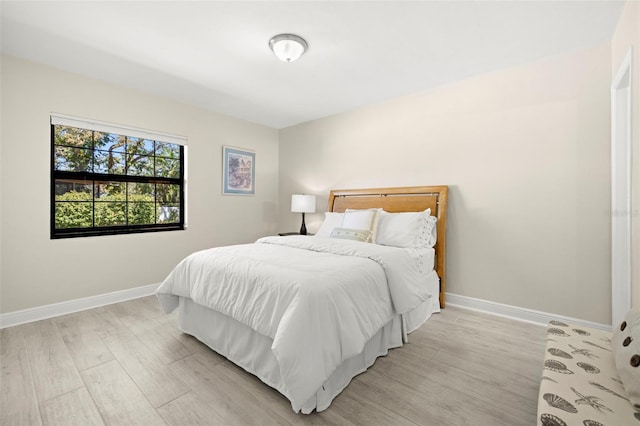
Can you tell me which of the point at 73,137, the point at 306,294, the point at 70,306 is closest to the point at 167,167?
the point at 73,137

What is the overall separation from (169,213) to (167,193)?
10.6 inches

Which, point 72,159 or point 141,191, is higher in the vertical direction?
point 72,159

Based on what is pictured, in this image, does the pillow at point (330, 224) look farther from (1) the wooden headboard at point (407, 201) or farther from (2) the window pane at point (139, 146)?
(2) the window pane at point (139, 146)

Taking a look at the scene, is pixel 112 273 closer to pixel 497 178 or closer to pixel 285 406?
pixel 285 406

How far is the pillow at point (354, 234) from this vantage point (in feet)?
9.67

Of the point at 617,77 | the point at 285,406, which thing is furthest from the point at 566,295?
the point at 285,406

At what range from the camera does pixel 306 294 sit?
1.53m

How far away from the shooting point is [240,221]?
4.46 metres

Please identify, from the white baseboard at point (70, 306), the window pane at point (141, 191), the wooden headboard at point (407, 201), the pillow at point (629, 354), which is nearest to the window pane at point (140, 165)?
the window pane at point (141, 191)

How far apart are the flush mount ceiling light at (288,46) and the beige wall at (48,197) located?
6.60ft

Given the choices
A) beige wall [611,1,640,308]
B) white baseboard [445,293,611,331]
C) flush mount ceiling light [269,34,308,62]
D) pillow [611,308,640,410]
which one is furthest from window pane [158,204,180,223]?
beige wall [611,1,640,308]

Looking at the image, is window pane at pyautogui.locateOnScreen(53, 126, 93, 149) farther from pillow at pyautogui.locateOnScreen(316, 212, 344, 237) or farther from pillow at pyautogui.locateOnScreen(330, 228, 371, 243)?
pillow at pyautogui.locateOnScreen(330, 228, 371, 243)

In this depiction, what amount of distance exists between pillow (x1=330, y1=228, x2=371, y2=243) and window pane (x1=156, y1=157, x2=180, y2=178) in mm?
2391

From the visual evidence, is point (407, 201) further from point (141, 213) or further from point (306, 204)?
point (141, 213)
